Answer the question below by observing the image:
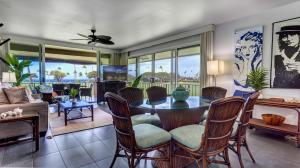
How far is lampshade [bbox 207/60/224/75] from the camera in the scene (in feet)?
13.0

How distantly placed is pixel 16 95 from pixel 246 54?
4.73 m

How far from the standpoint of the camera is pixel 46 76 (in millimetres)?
6656

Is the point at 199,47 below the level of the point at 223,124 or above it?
above

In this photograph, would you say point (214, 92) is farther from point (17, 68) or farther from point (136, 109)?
point (17, 68)

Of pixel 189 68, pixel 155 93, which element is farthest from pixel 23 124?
pixel 189 68

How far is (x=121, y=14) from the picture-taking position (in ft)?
12.0

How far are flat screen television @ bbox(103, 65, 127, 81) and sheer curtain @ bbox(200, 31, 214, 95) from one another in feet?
12.5

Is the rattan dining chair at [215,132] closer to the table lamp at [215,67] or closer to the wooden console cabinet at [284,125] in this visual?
the wooden console cabinet at [284,125]

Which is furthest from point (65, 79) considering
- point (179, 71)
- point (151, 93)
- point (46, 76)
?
point (151, 93)

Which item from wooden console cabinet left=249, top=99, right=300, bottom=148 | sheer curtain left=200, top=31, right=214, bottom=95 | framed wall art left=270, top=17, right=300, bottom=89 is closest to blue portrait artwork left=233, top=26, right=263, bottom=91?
framed wall art left=270, top=17, right=300, bottom=89

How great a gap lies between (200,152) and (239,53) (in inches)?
126

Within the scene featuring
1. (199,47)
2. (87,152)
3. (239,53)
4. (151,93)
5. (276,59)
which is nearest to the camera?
(87,152)

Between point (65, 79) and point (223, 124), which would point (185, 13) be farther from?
point (65, 79)

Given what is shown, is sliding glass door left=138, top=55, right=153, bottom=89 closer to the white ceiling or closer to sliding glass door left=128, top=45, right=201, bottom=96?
sliding glass door left=128, top=45, right=201, bottom=96
